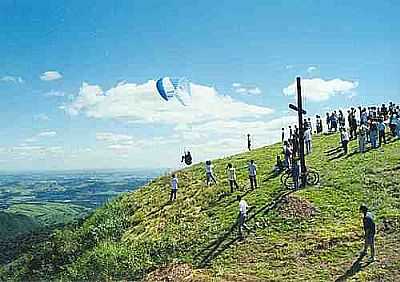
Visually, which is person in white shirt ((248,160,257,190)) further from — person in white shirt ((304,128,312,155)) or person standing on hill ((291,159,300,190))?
person in white shirt ((304,128,312,155))

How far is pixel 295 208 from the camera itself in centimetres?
2773

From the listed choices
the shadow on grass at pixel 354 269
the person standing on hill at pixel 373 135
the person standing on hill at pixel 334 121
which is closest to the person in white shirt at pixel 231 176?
the person standing on hill at pixel 373 135

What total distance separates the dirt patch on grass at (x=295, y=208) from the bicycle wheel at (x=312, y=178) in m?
2.93

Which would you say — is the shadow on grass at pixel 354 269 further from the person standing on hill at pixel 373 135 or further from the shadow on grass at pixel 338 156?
the person standing on hill at pixel 373 135

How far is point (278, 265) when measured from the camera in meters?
22.7

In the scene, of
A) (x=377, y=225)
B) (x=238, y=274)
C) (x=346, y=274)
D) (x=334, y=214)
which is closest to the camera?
(x=346, y=274)

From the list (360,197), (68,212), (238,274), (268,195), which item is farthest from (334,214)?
(68,212)

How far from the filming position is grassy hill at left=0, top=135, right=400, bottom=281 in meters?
22.6

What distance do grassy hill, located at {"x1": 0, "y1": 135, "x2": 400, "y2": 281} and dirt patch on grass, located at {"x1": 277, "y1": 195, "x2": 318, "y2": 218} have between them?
50mm

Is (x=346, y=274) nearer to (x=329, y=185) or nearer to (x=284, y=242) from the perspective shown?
(x=284, y=242)

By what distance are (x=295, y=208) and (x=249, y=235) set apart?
313 cm

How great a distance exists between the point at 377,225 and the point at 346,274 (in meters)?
4.83

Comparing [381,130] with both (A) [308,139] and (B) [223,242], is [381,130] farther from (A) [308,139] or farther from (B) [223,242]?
(B) [223,242]

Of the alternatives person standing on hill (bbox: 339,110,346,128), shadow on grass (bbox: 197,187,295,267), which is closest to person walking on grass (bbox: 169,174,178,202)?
shadow on grass (bbox: 197,187,295,267)
